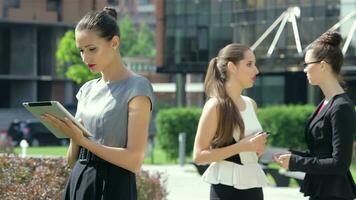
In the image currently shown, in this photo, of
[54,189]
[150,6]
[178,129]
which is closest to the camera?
[54,189]

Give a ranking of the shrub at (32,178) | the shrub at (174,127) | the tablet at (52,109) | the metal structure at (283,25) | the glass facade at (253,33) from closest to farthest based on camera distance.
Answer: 1. the tablet at (52,109)
2. the shrub at (32,178)
3. the shrub at (174,127)
4. the metal structure at (283,25)
5. the glass facade at (253,33)

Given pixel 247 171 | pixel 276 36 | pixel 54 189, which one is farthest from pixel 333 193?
pixel 276 36

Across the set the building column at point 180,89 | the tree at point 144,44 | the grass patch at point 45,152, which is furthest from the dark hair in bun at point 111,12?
the tree at point 144,44

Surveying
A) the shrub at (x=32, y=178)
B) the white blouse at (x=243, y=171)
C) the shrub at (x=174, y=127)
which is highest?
the white blouse at (x=243, y=171)

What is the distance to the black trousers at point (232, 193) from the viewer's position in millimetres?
5566

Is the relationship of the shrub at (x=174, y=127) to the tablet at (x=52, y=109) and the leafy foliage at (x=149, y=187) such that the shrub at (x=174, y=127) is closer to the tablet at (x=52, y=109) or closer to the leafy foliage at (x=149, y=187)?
the leafy foliage at (x=149, y=187)

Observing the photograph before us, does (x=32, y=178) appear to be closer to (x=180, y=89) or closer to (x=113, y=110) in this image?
(x=113, y=110)

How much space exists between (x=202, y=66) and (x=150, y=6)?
107327 mm

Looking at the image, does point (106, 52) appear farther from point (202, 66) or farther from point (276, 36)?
point (202, 66)

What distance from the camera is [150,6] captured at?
172500 millimetres

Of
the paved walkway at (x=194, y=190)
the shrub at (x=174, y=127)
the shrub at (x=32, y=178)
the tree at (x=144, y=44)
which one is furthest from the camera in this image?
the tree at (x=144, y=44)

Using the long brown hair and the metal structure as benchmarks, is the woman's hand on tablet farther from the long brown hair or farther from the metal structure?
the metal structure

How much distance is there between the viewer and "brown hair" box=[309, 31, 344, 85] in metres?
5.54

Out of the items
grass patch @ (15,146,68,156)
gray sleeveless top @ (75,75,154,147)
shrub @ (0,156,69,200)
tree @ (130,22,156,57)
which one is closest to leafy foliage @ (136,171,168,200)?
shrub @ (0,156,69,200)
